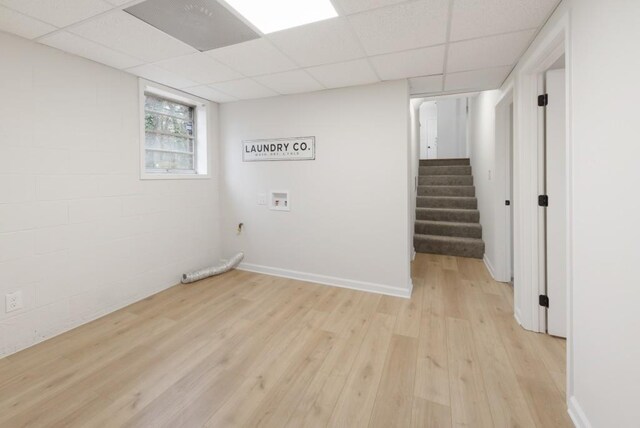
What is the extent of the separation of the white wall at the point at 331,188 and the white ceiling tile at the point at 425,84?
208 mm

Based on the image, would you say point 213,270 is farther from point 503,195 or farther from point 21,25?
point 503,195

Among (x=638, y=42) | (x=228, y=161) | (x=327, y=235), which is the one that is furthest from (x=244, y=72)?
(x=638, y=42)

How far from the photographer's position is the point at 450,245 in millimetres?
4793

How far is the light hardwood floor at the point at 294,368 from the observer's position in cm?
157

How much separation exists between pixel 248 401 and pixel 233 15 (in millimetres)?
2414

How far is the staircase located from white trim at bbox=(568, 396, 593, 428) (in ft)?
10.9

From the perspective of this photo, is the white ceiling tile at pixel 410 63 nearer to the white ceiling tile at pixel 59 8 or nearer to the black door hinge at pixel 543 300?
the white ceiling tile at pixel 59 8

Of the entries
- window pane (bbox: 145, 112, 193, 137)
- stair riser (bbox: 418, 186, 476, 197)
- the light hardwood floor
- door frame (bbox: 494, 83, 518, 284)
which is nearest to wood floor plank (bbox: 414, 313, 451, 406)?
the light hardwood floor

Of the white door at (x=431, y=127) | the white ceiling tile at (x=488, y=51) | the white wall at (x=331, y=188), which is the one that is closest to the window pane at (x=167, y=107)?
the white wall at (x=331, y=188)

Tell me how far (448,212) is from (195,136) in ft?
14.8

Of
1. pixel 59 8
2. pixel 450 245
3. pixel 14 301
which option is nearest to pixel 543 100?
pixel 450 245

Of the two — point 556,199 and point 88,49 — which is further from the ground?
point 88,49

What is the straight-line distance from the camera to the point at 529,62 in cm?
220

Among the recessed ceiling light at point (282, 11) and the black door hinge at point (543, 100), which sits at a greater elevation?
the recessed ceiling light at point (282, 11)
